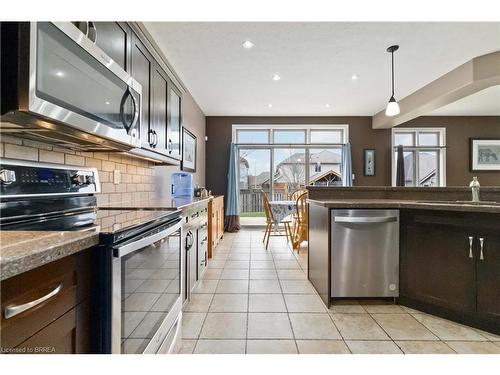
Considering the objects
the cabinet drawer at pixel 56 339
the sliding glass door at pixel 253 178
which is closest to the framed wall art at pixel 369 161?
the sliding glass door at pixel 253 178

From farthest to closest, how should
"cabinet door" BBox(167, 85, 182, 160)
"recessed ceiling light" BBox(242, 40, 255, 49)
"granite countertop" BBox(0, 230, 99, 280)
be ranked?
"recessed ceiling light" BBox(242, 40, 255, 49) < "cabinet door" BBox(167, 85, 182, 160) < "granite countertop" BBox(0, 230, 99, 280)

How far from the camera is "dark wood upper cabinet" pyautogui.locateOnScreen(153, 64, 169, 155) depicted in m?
2.17

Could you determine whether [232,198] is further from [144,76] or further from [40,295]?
[40,295]

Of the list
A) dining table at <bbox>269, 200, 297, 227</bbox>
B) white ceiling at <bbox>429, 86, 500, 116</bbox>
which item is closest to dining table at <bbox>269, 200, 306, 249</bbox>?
dining table at <bbox>269, 200, 297, 227</bbox>

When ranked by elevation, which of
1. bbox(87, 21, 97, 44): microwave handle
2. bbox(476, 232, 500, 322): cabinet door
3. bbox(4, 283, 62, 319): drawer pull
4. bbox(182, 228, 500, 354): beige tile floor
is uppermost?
bbox(87, 21, 97, 44): microwave handle

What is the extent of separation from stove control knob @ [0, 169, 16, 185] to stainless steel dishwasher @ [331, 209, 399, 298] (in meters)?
2.08

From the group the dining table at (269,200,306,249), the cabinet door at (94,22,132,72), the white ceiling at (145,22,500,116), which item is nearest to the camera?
the cabinet door at (94,22,132,72)

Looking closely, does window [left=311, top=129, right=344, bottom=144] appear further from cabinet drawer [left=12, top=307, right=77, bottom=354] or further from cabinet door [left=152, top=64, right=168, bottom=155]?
cabinet drawer [left=12, top=307, right=77, bottom=354]

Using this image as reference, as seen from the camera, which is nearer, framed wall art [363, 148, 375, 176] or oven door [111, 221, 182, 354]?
oven door [111, 221, 182, 354]
